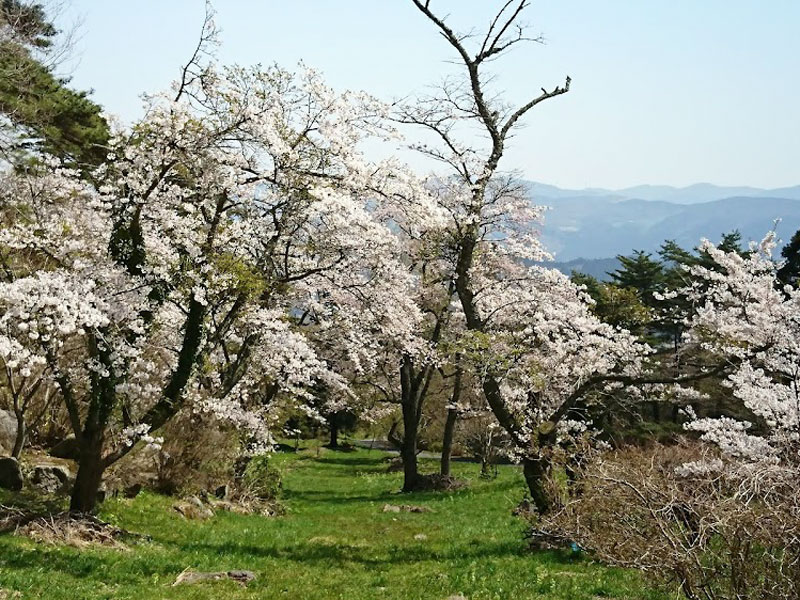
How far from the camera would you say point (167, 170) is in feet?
40.1

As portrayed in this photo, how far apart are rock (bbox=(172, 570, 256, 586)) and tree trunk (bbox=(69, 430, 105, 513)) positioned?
3.24 m

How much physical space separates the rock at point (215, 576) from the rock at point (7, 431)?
788cm

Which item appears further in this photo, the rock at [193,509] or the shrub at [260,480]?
the shrub at [260,480]

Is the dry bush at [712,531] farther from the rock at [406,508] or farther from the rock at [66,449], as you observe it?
the rock at [66,449]

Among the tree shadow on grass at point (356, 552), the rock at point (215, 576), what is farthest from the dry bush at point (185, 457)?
the rock at point (215, 576)

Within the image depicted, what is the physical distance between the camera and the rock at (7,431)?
613 inches

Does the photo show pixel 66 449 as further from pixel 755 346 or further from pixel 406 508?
pixel 755 346

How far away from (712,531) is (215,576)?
736cm

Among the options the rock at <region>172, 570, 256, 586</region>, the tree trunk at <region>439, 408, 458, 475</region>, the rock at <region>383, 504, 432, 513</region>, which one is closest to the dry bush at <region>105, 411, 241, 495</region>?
the rock at <region>383, 504, 432, 513</region>

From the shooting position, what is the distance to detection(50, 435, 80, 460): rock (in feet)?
56.7

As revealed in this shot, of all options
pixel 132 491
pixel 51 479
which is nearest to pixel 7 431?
pixel 51 479

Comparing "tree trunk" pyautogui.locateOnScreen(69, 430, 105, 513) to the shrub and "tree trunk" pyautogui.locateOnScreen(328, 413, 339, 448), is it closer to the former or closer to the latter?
the shrub

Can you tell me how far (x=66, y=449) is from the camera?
1744cm

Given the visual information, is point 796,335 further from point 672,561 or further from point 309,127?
point 309,127
